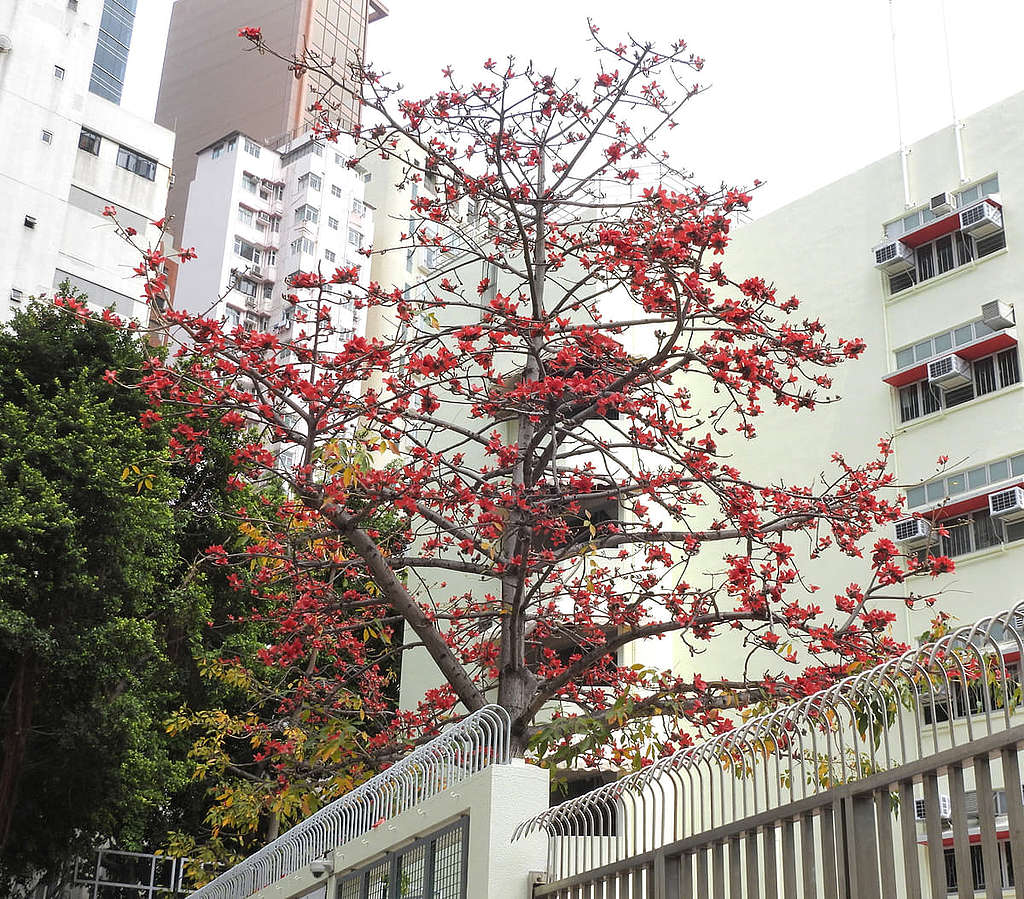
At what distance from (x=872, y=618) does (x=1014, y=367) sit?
10.8 metres

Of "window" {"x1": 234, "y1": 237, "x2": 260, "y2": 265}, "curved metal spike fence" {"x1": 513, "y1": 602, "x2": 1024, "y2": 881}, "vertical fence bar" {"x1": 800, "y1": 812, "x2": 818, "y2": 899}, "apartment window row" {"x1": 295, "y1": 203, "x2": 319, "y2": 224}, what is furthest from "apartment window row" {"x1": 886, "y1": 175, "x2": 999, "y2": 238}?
"apartment window row" {"x1": 295, "y1": 203, "x2": 319, "y2": 224}

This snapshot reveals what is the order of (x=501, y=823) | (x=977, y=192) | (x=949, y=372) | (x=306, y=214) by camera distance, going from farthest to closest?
(x=306, y=214)
(x=977, y=192)
(x=949, y=372)
(x=501, y=823)

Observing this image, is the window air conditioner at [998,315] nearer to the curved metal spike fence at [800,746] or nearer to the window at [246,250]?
the curved metal spike fence at [800,746]

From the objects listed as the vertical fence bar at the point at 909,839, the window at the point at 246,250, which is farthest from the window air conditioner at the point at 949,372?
the window at the point at 246,250

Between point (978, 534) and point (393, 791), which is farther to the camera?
point (978, 534)

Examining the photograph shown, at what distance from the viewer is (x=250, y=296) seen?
4888 cm

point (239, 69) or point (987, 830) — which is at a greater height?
point (239, 69)

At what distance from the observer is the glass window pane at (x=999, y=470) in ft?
57.4

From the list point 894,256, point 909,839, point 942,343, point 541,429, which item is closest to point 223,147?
point 894,256

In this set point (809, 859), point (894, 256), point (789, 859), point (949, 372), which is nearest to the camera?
point (809, 859)

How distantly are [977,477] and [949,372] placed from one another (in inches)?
60.7

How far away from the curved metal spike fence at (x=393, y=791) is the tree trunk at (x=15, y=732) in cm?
571

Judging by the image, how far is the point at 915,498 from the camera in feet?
61.2

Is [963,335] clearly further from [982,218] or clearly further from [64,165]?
[64,165]
